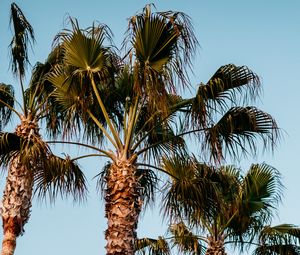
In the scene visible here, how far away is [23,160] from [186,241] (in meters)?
5.60

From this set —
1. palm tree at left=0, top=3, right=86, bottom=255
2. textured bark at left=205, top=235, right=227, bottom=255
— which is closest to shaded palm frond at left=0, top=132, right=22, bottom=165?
palm tree at left=0, top=3, right=86, bottom=255

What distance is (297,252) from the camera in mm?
12305

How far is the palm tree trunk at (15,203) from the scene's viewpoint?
32.2 ft

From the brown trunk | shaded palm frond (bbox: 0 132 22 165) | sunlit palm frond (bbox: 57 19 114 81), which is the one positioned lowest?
the brown trunk

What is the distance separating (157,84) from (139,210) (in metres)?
1.84

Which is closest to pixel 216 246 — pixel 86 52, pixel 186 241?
pixel 186 241

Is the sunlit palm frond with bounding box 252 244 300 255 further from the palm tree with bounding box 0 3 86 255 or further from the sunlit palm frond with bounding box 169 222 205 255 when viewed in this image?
the palm tree with bounding box 0 3 86 255

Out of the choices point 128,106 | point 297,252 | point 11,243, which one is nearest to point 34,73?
point 128,106

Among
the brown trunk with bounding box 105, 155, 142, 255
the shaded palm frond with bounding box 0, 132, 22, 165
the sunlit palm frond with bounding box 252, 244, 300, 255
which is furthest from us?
the sunlit palm frond with bounding box 252, 244, 300, 255

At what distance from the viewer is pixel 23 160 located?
8688 mm

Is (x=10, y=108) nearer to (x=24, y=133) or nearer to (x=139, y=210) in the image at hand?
(x=24, y=133)

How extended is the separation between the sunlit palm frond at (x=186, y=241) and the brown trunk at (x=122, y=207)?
4.53 meters

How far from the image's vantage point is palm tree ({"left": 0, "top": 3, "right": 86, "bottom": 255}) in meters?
8.86

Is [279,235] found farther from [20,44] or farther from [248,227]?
[20,44]
